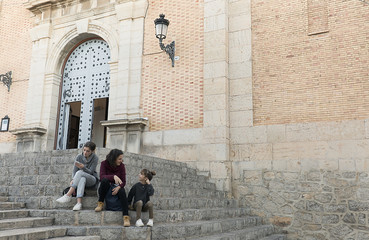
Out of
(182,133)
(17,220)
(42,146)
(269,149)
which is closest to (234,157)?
(269,149)

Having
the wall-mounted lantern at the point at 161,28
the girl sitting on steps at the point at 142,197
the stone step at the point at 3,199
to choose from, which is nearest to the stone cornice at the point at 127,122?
the wall-mounted lantern at the point at 161,28

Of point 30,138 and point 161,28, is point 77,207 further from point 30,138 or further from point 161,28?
point 30,138

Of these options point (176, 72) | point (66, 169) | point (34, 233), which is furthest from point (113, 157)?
point (176, 72)

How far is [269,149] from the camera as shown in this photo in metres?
8.95

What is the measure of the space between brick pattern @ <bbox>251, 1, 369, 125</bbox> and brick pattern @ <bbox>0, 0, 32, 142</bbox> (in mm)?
8417

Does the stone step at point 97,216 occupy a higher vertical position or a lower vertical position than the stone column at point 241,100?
lower

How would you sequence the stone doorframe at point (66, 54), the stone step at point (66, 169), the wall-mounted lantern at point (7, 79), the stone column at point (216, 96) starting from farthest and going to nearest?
the wall-mounted lantern at point (7, 79), the stone doorframe at point (66, 54), the stone column at point (216, 96), the stone step at point (66, 169)

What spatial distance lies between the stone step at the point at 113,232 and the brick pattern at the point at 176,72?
17.6ft

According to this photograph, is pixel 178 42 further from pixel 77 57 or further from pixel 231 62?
pixel 77 57

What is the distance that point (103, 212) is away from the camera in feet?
16.4

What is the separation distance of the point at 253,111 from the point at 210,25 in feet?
9.12

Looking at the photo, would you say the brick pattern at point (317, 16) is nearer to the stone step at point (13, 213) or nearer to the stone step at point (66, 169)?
the stone step at point (66, 169)

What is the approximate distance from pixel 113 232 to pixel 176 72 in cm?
655

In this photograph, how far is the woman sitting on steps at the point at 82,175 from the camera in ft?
17.1
